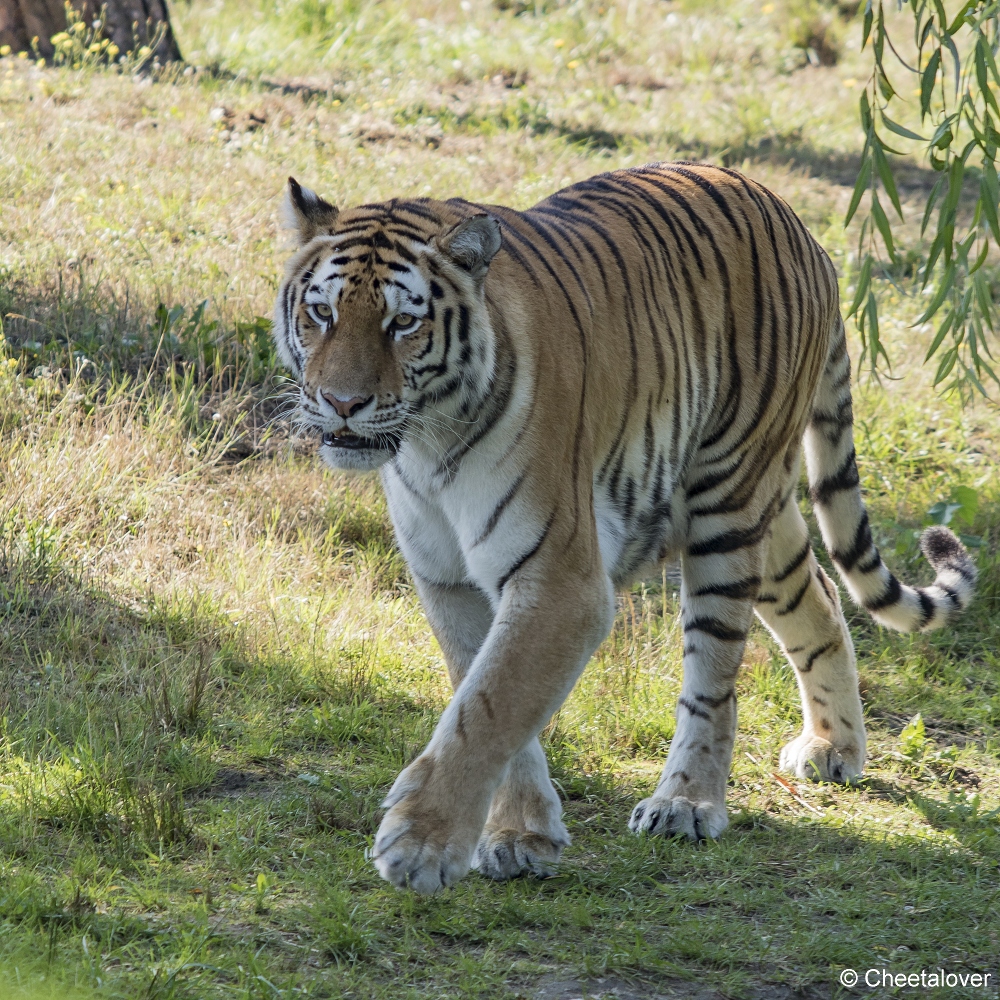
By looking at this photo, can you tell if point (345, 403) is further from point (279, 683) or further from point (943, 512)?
point (943, 512)

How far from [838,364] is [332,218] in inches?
77.1

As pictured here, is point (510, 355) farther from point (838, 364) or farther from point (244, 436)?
point (244, 436)

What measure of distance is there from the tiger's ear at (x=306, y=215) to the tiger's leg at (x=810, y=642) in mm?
1796

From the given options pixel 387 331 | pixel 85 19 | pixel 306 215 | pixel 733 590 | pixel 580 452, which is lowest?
pixel 733 590

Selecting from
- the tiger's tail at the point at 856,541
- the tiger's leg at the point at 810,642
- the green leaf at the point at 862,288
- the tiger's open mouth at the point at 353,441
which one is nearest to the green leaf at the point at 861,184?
the green leaf at the point at 862,288

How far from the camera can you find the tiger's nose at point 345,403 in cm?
281

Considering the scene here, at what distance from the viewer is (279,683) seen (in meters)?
4.16

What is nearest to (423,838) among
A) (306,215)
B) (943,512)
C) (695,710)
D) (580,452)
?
(580,452)

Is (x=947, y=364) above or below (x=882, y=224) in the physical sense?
below

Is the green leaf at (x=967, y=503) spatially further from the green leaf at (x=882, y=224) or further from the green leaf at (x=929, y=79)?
the green leaf at (x=929, y=79)

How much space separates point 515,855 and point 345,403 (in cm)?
123

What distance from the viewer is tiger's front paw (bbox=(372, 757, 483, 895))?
2.64 meters

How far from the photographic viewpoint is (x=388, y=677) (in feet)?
14.2

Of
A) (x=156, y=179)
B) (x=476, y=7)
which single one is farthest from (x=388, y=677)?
(x=476, y=7)
